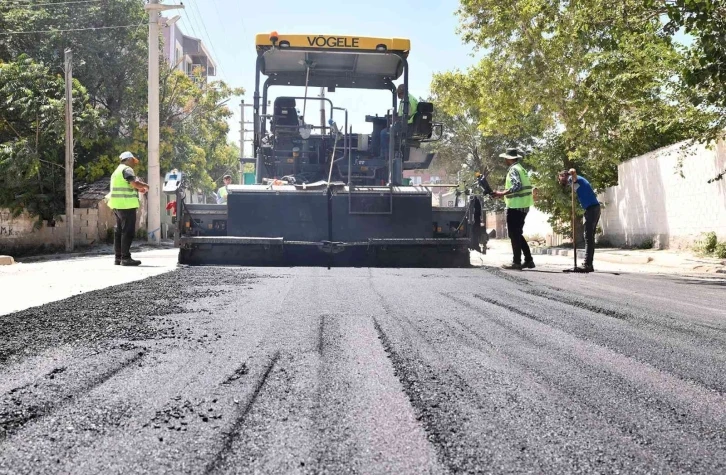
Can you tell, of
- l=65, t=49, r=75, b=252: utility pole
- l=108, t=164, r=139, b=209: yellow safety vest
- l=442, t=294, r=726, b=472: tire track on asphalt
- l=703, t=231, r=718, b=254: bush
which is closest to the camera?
l=442, t=294, r=726, b=472: tire track on asphalt

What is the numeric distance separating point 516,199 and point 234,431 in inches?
307

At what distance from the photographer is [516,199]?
980cm

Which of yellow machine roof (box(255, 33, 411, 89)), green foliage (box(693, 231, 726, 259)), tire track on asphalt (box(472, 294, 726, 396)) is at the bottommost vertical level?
tire track on asphalt (box(472, 294, 726, 396))

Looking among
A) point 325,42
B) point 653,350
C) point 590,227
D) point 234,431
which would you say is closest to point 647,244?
point 590,227

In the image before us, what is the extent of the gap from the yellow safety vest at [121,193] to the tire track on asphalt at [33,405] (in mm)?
7024

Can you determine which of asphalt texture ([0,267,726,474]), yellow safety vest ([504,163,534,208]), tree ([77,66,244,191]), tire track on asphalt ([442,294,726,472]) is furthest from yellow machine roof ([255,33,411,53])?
tree ([77,66,244,191])

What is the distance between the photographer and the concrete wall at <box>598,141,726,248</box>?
556 inches

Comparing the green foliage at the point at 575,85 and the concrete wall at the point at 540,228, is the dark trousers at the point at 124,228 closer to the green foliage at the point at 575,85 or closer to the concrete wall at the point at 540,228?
the green foliage at the point at 575,85

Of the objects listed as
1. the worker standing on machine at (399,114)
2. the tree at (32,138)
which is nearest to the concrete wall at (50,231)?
the tree at (32,138)

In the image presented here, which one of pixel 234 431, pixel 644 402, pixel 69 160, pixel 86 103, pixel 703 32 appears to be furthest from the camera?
pixel 86 103

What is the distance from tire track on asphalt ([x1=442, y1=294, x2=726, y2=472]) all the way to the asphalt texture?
0.01 metres

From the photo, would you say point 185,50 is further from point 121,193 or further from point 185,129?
point 121,193

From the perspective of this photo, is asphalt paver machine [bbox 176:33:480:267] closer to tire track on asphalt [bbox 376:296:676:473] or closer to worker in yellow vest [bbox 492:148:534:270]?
worker in yellow vest [bbox 492:148:534:270]

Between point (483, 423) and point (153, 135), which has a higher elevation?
point (153, 135)
